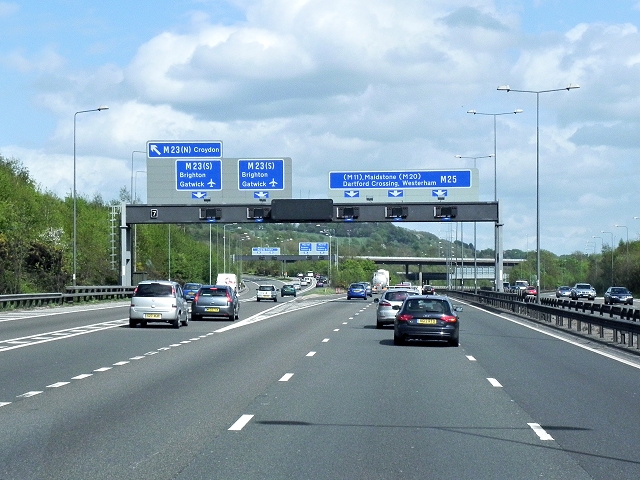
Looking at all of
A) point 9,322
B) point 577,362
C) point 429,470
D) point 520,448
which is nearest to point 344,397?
point 520,448

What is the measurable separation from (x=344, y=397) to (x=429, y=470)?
5.95 m

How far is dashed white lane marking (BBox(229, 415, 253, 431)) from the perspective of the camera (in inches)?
488

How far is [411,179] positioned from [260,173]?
8.82 m

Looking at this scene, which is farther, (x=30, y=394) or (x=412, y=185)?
(x=412, y=185)

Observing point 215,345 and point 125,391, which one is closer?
point 125,391

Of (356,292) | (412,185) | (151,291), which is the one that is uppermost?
(412,185)

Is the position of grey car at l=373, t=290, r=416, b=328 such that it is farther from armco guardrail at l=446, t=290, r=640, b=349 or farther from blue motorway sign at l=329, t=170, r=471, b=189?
blue motorway sign at l=329, t=170, r=471, b=189

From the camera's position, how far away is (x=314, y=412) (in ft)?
45.6

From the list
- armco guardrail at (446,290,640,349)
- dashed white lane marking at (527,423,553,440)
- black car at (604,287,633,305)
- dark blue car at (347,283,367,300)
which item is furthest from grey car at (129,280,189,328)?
dark blue car at (347,283,367,300)

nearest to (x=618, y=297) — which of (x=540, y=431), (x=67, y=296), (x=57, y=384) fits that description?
(x=67, y=296)

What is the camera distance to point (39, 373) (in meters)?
18.9

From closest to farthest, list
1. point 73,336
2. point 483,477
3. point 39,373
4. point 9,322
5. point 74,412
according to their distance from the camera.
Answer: point 483,477
point 74,412
point 39,373
point 73,336
point 9,322

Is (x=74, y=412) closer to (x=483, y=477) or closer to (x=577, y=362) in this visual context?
(x=483, y=477)

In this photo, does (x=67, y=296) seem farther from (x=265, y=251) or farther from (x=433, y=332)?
(x=265, y=251)
